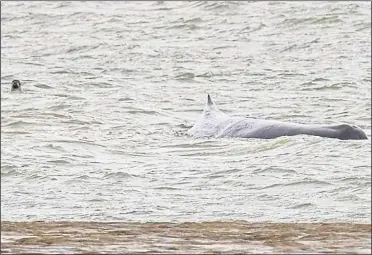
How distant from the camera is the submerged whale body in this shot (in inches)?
550

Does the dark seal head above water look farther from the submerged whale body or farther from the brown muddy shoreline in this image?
the brown muddy shoreline

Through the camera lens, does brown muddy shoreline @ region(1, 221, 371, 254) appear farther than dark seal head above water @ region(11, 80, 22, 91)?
No

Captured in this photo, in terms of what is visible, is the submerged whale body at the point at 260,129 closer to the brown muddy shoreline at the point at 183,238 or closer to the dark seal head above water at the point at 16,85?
the dark seal head above water at the point at 16,85

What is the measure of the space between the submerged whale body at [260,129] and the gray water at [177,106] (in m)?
0.31

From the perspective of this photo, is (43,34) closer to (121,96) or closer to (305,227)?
(121,96)

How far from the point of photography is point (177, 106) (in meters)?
19.9

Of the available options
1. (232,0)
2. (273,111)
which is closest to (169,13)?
(232,0)

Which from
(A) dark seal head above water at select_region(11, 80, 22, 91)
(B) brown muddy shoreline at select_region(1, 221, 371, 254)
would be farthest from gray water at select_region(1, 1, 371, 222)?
(B) brown muddy shoreline at select_region(1, 221, 371, 254)

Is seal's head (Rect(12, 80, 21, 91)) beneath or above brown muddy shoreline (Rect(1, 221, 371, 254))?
beneath

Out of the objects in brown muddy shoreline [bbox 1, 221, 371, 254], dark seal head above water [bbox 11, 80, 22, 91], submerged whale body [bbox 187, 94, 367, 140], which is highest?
brown muddy shoreline [bbox 1, 221, 371, 254]

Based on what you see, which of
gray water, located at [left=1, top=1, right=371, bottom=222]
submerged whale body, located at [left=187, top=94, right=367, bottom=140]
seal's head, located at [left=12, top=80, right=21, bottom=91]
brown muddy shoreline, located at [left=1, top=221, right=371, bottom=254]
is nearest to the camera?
brown muddy shoreline, located at [left=1, top=221, right=371, bottom=254]

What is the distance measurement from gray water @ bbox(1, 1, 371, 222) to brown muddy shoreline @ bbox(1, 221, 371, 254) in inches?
174

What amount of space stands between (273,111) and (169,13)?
1556cm

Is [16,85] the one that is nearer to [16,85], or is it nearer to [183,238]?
[16,85]
